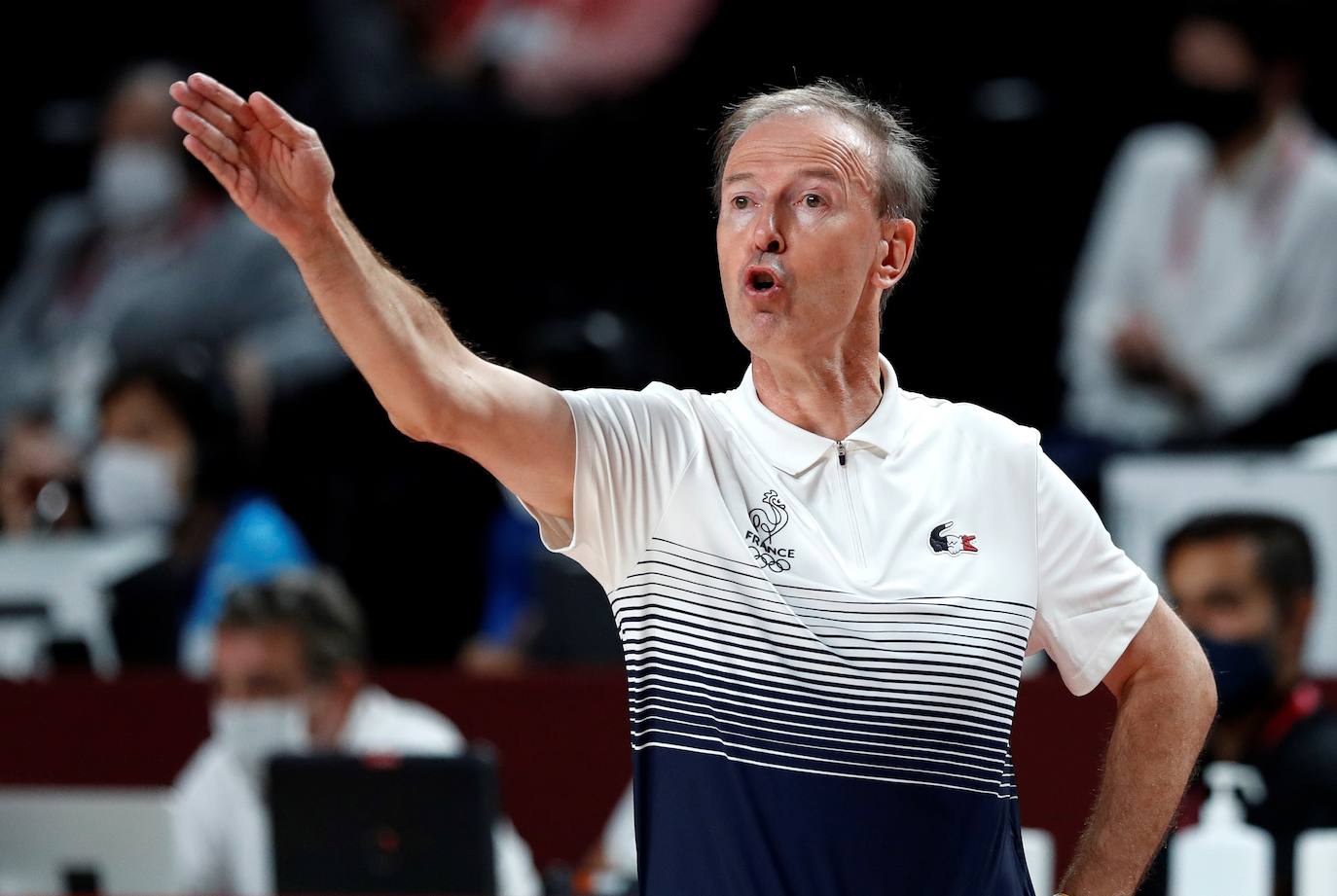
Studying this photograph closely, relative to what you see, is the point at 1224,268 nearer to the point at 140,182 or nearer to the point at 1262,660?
the point at 1262,660

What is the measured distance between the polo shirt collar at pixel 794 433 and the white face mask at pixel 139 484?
3.93m

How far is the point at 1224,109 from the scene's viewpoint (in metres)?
6.05

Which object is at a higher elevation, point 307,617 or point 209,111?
point 209,111

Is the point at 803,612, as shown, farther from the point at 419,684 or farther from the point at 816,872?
the point at 419,684

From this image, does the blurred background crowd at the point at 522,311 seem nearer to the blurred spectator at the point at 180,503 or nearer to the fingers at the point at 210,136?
the blurred spectator at the point at 180,503

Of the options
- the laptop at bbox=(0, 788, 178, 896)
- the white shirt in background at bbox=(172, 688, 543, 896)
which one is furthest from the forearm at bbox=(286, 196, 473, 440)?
the white shirt in background at bbox=(172, 688, 543, 896)

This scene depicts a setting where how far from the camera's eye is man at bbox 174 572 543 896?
178 inches

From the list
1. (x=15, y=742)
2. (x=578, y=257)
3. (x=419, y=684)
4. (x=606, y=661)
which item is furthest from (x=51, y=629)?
(x=578, y=257)

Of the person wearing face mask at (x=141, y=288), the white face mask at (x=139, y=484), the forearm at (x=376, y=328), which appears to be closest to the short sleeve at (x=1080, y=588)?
the forearm at (x=376, y=328)

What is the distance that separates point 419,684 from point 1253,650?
2044mm

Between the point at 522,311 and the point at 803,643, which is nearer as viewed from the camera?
the point at 803,643

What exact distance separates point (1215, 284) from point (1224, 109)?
0.54 m

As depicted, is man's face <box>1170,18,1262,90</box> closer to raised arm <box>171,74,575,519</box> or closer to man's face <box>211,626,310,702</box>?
man's face <box>211,626,310,702</box>

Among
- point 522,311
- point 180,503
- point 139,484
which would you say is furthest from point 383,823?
point 522,311
